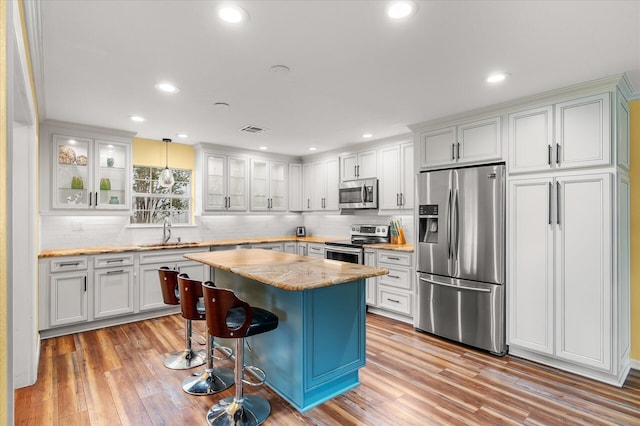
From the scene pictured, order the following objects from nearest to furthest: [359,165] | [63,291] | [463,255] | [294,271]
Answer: [294,271], [463,255], [63,291], [359,165]

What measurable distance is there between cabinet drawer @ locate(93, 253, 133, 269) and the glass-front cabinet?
716mm

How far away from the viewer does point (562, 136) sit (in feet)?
10.1

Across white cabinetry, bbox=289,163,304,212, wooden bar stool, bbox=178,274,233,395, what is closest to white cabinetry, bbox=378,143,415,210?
white cabinetry, bbox=289,163,304,212

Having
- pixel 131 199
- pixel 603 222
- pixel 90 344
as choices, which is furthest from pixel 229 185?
pixel 603 222

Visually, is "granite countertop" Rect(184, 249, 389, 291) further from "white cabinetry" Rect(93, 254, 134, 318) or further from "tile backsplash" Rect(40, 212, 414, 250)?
"tile backsplash" Rect(40, 212, 414, 250)

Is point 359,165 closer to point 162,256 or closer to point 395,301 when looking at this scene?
point 395,301

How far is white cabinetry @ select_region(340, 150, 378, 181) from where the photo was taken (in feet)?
17.4

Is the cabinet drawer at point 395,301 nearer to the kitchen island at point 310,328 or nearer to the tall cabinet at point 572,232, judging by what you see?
the tall cabinet at point 572,232

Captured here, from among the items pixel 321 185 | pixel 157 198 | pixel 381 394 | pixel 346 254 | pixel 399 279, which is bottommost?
pixel 381 394

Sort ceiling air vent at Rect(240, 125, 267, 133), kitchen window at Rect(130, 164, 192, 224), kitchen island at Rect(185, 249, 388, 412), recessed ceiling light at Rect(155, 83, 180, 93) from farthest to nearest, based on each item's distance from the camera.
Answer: kitchen window at Rect(130, 164, 192, 224), ceiling air vent at Rect(240, 125, 267, 133), recessed ceiling light at Rect(155, 83, 180, 93), kitchen island at Rect(185, 249, 388, 412)

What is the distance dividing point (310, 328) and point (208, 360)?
1.03 m

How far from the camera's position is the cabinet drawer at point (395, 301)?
434cm

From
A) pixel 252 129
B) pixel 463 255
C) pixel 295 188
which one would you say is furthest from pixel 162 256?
pixel 463 255

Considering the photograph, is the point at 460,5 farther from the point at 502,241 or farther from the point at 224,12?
the point at 502,241
